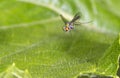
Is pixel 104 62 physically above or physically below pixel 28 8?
below

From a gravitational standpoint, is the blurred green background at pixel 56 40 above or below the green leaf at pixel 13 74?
above

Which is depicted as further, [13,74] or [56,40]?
[56,40]

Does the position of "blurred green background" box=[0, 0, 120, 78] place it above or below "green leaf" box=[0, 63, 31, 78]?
above

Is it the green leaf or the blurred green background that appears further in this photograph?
the blurred green background

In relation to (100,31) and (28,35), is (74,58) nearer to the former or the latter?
(28,35)

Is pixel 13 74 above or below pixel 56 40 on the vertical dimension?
below

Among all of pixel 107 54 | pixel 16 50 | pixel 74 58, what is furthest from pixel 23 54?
pixel 107 54

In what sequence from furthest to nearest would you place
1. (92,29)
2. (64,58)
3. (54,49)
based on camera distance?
(92,29) → (54,49) → (64,58)

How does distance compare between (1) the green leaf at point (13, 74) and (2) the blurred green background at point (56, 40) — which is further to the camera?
(2) the blurred green background at point (56, 40)
